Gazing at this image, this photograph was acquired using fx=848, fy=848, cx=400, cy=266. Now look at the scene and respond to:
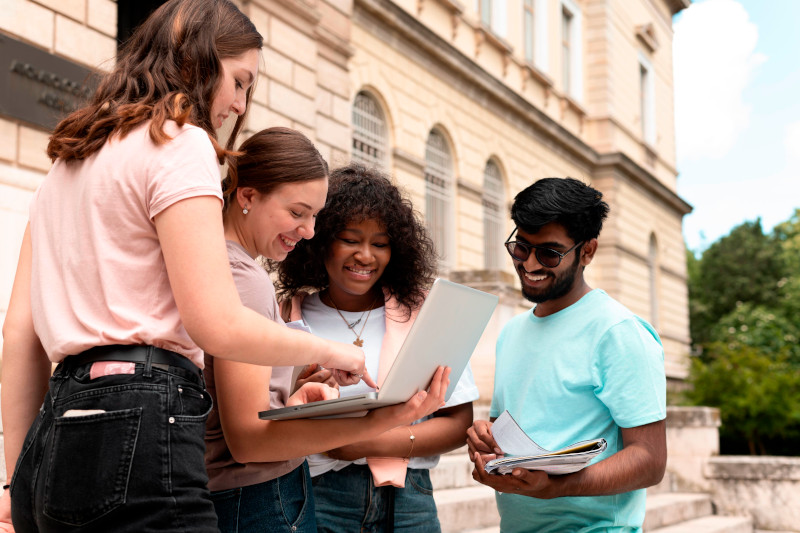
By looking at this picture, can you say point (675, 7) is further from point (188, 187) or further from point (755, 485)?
point (188, 187)

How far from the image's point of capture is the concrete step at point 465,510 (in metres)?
5.01

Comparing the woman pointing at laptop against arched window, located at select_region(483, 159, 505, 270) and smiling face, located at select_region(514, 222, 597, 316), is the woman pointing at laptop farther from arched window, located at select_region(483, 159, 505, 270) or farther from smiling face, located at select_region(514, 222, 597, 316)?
arched window, located at select_region(483, 159, 505, 270)

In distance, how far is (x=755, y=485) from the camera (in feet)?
26.9

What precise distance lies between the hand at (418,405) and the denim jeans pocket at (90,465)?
60 centimetres

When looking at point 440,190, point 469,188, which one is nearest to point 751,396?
point 440,190

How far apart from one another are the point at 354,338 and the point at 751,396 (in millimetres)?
8503

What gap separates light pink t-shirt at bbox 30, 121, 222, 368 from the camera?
153 cm

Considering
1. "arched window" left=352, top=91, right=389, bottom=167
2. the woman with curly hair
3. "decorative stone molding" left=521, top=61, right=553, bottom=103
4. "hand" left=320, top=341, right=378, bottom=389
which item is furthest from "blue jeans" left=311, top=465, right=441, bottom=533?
"decorative stone molding" left=521, top=61, right=553, bottom=103

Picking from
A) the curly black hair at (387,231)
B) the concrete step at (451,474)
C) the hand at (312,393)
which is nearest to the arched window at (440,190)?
the concrete step at (451,474)

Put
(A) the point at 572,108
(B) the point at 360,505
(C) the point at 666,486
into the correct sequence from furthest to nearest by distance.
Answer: (A) the point at 572,108 < (C) the point at 666,486 < (B) the point at 360,505

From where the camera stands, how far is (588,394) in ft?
8.16

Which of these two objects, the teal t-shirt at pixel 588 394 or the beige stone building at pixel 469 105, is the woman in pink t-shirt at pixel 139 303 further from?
the teal t-shirt at pixel 588 394

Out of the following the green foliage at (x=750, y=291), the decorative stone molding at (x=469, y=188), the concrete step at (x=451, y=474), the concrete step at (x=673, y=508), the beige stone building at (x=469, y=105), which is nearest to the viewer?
the concrete step at (x=451, y=474)

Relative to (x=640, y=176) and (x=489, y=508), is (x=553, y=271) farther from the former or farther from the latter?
(x=640, y=176)
